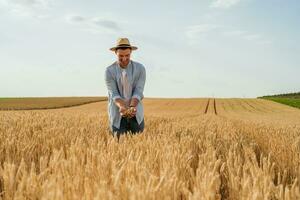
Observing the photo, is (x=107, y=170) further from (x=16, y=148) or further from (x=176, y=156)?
(x=16, y=148)

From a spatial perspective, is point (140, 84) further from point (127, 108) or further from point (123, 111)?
point (123, 111)

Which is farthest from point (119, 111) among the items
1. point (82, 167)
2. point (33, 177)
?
point (33, 177)

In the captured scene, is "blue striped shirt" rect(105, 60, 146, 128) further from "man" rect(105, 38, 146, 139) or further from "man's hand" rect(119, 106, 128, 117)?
Answer: "man's hand" rect(119, 106, 128, 117)

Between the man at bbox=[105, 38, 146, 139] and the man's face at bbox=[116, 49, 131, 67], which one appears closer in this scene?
the man's face at bbox=[116, 49, 131, 67]

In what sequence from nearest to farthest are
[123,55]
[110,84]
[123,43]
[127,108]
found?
[123,43], [123,55], [127,108], [110,84]

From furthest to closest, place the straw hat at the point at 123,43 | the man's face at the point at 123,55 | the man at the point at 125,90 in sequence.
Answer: the man at the point at 125,90 → the man's face at the point at 123,55 → the straw hat at the point at 123,43

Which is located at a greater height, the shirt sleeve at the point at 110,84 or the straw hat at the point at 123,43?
the straw hat at the point at 123,43

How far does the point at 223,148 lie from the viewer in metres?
5.69

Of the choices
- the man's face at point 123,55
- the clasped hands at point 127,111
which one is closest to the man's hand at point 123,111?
the clasped hands at point 127,111

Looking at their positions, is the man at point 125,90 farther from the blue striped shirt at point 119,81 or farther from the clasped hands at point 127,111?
the clasped hands at point 127,111

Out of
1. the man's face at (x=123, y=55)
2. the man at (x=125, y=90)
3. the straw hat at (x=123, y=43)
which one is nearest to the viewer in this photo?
the straw hat at (x=123, y=43)

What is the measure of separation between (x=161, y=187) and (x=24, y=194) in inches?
28.5

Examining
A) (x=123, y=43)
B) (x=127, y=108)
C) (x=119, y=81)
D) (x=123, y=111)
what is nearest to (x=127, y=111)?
(x=123, y=111)

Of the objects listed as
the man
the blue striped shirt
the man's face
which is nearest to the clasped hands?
the man
